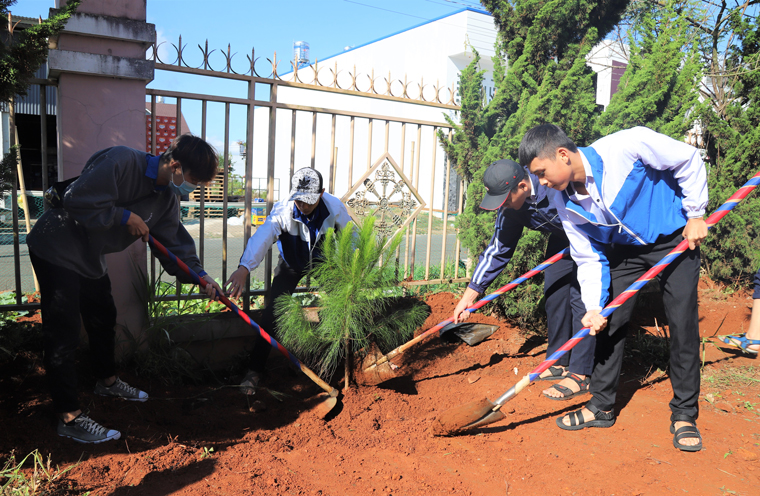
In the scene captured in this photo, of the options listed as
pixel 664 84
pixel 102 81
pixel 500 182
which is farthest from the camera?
pixel 664 84

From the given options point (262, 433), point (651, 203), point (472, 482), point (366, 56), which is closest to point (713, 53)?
point (651, 203)

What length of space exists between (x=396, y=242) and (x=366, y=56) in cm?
2002

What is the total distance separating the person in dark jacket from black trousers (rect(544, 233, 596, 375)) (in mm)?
2512

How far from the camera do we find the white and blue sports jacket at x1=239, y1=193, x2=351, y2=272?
10.6 ft

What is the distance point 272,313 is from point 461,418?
4.83ft

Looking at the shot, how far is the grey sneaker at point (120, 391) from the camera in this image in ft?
10.1

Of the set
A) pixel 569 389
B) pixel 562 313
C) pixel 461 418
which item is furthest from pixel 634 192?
pixel 461 418

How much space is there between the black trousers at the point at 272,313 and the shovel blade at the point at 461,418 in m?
1.24

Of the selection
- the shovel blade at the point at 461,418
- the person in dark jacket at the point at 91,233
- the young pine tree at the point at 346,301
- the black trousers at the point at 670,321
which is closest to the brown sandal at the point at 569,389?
the black trousers at the point at 670,321

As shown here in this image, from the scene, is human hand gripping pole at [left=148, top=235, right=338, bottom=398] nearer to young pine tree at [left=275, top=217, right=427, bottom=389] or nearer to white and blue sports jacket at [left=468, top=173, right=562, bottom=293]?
young pine tree at [left=275, top=217, right=427, bottom=389]

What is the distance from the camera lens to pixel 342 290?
3170mm

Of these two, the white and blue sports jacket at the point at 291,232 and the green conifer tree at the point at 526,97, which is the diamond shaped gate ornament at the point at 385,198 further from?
the white and blue sports jacket at the point at 291,232

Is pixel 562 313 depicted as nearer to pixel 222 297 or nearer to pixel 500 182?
pixel 500 182

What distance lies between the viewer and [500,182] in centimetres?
303
